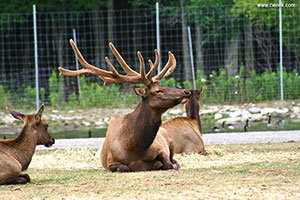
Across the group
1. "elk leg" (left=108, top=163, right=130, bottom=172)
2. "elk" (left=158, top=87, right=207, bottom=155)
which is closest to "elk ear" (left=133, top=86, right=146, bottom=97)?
"elk leg" (left=108, top=163, right=130, bottom=172)

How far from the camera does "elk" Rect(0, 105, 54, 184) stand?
6.70 m

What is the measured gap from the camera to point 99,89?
56.4 ft

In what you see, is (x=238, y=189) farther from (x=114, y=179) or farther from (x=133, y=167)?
(x=133, y=167)

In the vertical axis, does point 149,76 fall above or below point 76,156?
above

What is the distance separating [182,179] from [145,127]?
4.61 ft

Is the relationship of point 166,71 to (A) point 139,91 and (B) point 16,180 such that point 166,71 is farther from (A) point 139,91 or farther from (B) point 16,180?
(B) point 16,180

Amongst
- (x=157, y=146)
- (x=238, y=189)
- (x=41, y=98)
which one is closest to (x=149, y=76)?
(x=157, y=146)

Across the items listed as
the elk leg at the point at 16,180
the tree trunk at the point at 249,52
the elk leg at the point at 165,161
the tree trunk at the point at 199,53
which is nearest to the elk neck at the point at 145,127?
the elk leg at the point at 165,161

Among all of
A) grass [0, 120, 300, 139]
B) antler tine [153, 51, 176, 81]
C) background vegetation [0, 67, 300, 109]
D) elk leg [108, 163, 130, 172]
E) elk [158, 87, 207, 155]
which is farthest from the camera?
background vegetation [0, 67, 300, 109]

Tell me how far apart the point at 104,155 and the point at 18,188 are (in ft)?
6.51

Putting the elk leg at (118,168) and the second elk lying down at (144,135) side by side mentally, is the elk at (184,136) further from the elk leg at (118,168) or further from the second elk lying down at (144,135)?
the elk leg at (118,168)

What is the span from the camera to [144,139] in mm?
7805

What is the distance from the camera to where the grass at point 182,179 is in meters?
5.62

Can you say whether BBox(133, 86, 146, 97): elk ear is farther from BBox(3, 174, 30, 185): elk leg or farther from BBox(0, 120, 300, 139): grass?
BBox(0, 120, 300, 139): grass
